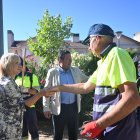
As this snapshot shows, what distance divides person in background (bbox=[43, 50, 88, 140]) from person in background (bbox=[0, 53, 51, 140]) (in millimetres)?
1735

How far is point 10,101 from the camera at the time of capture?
3.96 meters

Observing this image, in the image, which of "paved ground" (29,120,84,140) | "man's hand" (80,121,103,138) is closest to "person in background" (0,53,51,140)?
"man's hand" (80,121,103,138)

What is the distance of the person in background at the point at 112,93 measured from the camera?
2469mm

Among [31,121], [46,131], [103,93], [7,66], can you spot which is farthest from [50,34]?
[103,93]

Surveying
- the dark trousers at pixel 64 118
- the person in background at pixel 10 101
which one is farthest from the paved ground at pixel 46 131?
the person in background at pixel 10 101

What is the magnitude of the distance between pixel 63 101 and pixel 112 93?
3.18m

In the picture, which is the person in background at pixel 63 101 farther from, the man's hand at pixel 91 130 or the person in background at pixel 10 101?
the man's hand at pixel 91 130

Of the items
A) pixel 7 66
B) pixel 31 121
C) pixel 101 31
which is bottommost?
pixel 31 121

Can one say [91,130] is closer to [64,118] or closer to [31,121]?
[64,118]

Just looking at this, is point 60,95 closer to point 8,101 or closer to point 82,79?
point 82,79

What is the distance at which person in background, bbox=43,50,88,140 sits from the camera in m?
5.83

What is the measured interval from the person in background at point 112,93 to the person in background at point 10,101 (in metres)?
1.31

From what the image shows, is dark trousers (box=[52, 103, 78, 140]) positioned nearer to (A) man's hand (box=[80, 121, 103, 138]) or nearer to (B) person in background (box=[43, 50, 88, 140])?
(B) person in background (box=[43, 50, 88, 140])

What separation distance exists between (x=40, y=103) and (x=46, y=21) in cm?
2074
